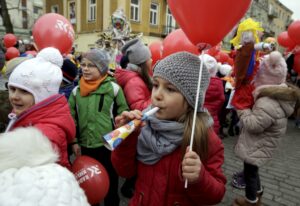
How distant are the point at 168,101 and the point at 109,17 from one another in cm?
2147

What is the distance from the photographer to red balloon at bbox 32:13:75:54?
3.38m

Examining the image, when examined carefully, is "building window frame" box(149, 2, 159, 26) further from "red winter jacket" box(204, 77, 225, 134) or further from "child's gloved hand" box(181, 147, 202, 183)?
"child's gloved hand" box(181, 147, 202, 183)

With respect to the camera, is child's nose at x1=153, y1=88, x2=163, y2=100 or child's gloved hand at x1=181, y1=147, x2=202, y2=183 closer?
Result: child's gloved hand at x1=181, y1=147, x2=202, y2=183

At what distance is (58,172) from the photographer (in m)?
0.91

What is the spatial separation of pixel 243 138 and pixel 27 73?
2253 millimetres

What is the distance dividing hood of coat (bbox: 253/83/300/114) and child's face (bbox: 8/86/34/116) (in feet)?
7.09

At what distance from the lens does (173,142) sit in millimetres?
1502

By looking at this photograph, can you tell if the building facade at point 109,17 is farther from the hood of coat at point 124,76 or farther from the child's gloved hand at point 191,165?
the child's gloved hand at point 191,165

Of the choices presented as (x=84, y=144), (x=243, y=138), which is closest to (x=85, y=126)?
(x=84, y=144)

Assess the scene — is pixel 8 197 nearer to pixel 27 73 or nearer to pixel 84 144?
pixel 27 73

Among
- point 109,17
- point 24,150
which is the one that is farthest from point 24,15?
point 24,150

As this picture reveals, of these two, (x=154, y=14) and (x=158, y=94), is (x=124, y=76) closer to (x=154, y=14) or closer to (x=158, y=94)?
(x=158, y=94)

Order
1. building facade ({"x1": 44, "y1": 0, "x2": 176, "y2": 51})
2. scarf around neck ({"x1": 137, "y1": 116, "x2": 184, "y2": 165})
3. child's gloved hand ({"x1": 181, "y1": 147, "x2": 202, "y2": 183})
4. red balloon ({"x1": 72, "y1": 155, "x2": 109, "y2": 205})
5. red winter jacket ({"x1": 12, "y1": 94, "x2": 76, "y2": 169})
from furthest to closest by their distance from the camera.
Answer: building facade ({"x1": 44, "y1": 0, "x2": 176, "y2": 51})
red balloon ({"x1": 72, "y1": 155, "x2": 109, "y2": 205})
red winter jacket ({"x1": 12, "y1": 94, "x2": 76, "y2": 169})
scarf around neck ({"x1": 137, "y1": 116, "x2": 184, "y2": 165})
child's gloved hand ({"x1": 181, "y1": 147, "x2": 202, "y2": 183})

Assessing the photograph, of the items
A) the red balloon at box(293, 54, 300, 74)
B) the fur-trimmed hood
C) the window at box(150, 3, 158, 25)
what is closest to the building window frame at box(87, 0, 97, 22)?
the window at box(150, 3, 158, 25)
